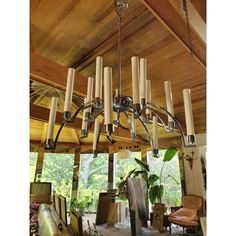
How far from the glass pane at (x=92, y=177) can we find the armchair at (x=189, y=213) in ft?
10.7

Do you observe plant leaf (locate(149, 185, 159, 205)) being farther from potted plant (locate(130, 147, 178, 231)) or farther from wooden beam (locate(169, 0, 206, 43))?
wooden beam (locate(169, 0, 206, 43))

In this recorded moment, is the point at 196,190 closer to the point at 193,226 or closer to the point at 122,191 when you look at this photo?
the point at 193,226

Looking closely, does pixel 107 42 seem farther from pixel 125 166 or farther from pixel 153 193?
pixel 125 166

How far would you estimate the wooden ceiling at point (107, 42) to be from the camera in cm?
265

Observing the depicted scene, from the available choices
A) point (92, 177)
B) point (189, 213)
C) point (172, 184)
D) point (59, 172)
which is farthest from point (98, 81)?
point (59, 172)

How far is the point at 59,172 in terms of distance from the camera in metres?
8.19

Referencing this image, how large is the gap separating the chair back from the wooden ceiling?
2.45 m

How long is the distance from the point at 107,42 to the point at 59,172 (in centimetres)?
599

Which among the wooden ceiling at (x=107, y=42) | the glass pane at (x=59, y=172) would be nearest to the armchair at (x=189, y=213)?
the wooden ceiling at (x=107, y=42)

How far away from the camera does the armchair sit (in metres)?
4.63
